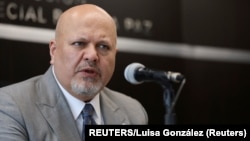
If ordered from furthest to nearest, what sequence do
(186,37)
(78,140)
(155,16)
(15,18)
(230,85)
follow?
(230,85) → (186,37) → (155,16) → (15,18) → (78,140)

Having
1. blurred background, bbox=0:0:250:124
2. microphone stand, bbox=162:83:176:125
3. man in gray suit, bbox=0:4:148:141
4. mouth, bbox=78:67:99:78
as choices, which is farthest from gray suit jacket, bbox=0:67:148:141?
blurred background, bbox=0:0:250:124

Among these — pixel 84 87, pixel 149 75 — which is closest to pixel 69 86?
pixel 84 87

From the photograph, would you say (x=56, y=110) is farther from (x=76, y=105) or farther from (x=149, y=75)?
(x=149, y=75)

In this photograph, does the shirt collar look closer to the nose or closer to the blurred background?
the nose

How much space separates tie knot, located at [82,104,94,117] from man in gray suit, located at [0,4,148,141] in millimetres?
20

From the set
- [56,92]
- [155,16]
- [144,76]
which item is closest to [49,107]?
[56,92]

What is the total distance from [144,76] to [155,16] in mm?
923

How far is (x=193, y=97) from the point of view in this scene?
127 inches

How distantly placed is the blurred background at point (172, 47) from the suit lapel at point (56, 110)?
0.42 metres

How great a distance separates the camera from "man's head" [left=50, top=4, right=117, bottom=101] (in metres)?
1.99

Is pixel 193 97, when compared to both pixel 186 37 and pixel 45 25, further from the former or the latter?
pixel 45 25

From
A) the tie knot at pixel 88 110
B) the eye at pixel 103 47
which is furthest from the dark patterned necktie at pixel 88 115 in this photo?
the eye at pixel 103 47

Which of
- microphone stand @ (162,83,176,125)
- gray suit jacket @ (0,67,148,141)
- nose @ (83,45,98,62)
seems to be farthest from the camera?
microphone stand @ (162,83,176,125)

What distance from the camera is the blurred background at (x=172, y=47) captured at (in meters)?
2.37
